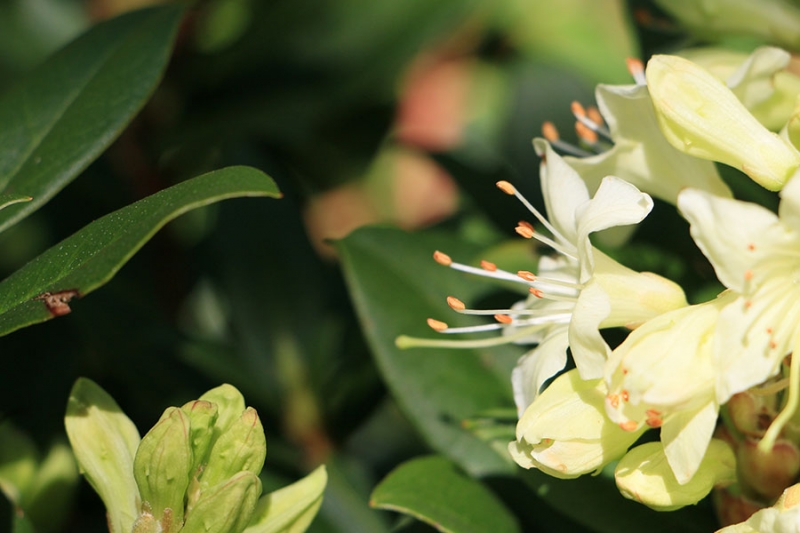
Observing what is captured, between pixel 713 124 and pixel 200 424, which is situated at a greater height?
pixel 713 124

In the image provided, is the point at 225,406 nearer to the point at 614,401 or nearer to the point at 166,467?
the point at 166,467

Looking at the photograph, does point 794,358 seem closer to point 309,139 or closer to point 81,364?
point 81,364

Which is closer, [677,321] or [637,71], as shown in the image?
[677,321]

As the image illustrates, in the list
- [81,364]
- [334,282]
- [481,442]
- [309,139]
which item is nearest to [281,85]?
[309,139]

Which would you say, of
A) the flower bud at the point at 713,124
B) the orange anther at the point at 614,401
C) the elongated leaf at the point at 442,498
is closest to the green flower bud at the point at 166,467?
the elongated leaf at the point at 442,498

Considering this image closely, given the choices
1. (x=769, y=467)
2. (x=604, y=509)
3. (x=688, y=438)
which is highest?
(x=688, y=438)

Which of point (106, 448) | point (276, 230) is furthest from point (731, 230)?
point (276, 230)

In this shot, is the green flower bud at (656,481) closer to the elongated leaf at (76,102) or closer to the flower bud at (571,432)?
the flower bud at (571,432)

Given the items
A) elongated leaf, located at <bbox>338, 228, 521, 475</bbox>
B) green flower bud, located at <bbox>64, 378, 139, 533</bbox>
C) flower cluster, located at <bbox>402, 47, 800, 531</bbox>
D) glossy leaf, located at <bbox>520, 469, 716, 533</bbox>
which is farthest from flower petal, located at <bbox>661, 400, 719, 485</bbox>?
green flower bud, located at <bbox>64, 378, 139, 533</bbox>
